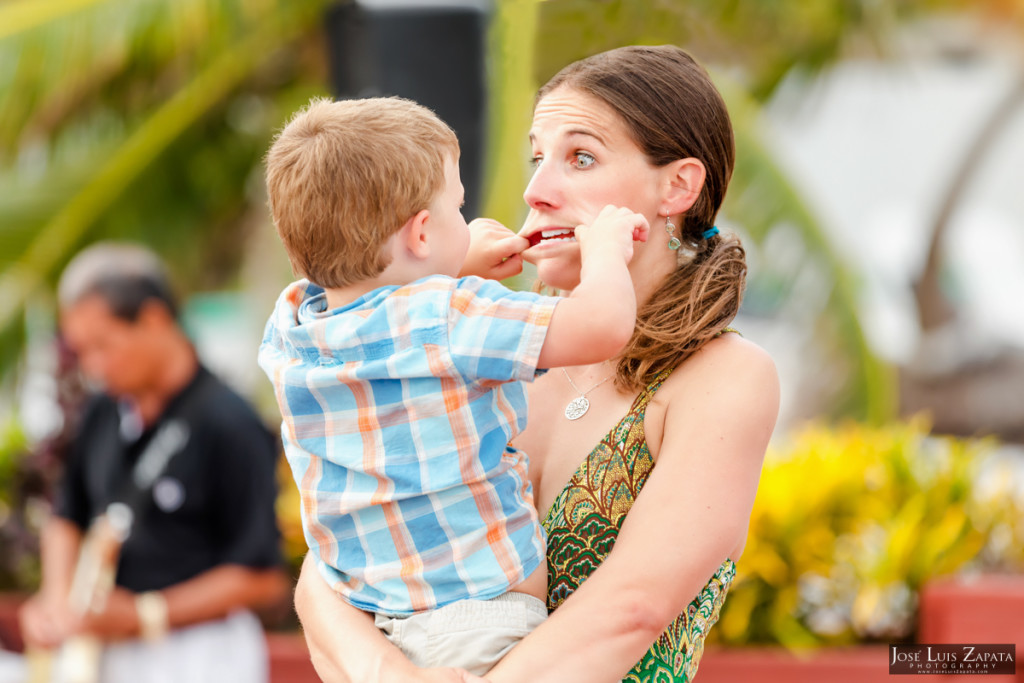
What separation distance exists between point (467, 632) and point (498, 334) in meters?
0.43

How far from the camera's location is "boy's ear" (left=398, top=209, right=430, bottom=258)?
5.36 feet

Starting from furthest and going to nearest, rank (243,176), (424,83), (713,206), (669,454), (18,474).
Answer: (243,176)
(18,474)
(424,83)
(713,206)
(669,454)

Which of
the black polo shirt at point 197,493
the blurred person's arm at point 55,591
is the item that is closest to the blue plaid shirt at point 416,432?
the black polo shirt at point 197,493

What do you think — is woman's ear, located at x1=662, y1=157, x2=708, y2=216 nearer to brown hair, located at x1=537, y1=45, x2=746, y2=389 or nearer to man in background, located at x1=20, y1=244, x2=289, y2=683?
brown hair, located at x1=537, y1=45, x2=746, y2=389

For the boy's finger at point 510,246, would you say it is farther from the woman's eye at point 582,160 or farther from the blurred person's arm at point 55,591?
the blurred person's arm at point 55,591

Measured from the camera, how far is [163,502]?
4004 millimetres

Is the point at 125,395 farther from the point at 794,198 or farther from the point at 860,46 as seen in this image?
the point at 860,46

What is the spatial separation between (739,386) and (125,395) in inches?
116

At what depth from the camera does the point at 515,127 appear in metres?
2.77

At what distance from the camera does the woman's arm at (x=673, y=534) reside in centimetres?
162

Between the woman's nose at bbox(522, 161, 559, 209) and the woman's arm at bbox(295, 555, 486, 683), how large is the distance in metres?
0.68

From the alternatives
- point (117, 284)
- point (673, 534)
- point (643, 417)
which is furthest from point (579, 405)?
point (117, 284)

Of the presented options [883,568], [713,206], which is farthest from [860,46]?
[713,206]

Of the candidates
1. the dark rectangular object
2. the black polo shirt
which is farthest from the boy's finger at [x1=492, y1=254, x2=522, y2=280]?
the black polo shirt
